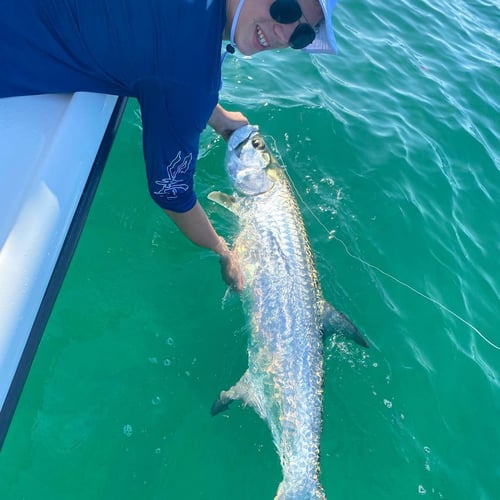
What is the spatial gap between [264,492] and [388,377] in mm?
1279

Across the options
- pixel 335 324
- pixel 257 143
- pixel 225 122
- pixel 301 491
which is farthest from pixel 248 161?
pixel 301 491

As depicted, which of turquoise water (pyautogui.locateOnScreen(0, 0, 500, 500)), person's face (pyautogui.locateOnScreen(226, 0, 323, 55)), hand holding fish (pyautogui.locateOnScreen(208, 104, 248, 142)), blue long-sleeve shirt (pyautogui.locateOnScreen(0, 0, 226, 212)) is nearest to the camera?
blue long-sleeve shirt (pyautogui.locateOnScreen(0, 0, 226, 212))

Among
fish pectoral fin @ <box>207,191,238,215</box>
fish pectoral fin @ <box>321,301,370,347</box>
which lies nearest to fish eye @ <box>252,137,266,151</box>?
fish pectoral fin @ <box>207,191,238,215</box>

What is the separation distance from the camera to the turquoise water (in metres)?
2.97

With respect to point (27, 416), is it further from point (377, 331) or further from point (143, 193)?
point (377, 331)

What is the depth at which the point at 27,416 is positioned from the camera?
9.30ft

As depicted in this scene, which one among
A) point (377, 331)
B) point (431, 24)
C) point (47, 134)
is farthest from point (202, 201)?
point (431, 24)

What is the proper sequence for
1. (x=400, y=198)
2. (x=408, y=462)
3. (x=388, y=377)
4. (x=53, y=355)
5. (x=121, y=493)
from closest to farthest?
(x=121, y=493), (x=53, y=355), (x=408, y=462), (x=388, y=377), (x=400, y=198)

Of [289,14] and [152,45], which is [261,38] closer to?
[289,14]

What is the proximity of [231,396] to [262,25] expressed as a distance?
2146 mm

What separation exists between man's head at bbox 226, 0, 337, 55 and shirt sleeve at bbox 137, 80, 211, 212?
345mm

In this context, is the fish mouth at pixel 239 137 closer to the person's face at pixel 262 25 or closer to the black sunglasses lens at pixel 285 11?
the person's face at pixel 262 25

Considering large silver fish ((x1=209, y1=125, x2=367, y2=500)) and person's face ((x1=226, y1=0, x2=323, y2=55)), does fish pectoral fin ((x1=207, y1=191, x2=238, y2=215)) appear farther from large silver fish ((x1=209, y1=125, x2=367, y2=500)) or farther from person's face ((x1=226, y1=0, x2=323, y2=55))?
person's face ((x1=226, y1=0, x2=323, y2=55))

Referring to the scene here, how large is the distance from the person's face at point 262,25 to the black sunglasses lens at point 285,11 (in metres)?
0.03
